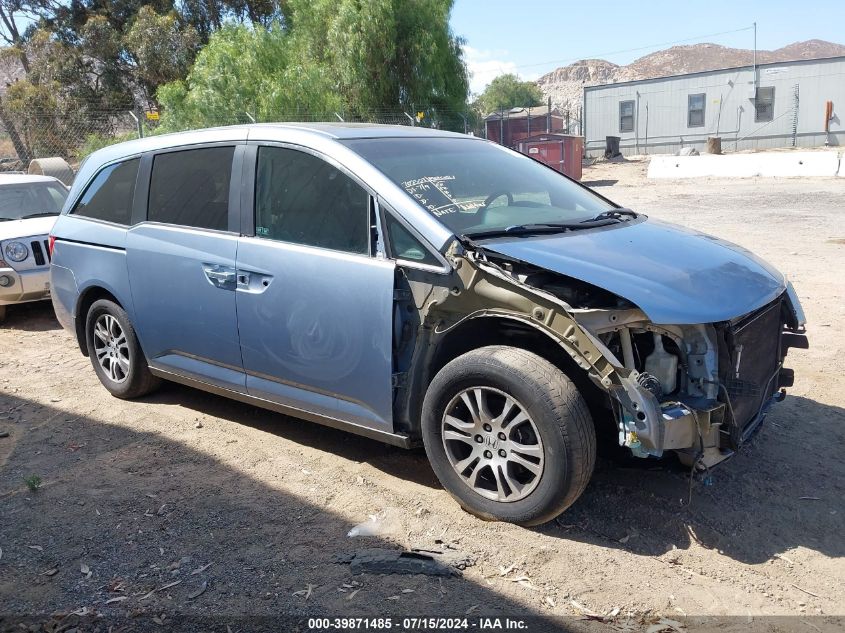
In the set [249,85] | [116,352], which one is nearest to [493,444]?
[116,352]

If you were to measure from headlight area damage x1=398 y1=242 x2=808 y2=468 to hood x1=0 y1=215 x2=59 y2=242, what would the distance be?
6034 millimetres

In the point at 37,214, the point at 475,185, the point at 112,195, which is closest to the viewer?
the point at 475,185

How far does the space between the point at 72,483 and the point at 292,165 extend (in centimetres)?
213

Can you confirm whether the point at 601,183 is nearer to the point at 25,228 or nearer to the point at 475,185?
the point at 25,228

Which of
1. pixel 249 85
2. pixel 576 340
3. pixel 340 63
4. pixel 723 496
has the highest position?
pixel 340 63

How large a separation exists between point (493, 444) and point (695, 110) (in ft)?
123

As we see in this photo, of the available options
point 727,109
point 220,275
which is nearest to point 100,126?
point 220,275

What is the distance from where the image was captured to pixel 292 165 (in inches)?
169

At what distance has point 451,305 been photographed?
361cm

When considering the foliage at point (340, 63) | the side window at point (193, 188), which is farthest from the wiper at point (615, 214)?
the foliage at point (340, 63)

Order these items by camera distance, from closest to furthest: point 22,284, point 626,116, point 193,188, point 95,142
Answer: point 193,188 → point 22,284 → point 95,142 → point 626,116

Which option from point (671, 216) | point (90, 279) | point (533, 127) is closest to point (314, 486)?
point (90, 279)

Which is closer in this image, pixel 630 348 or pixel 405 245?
pixel 630 348

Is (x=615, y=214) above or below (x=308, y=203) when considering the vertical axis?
below
